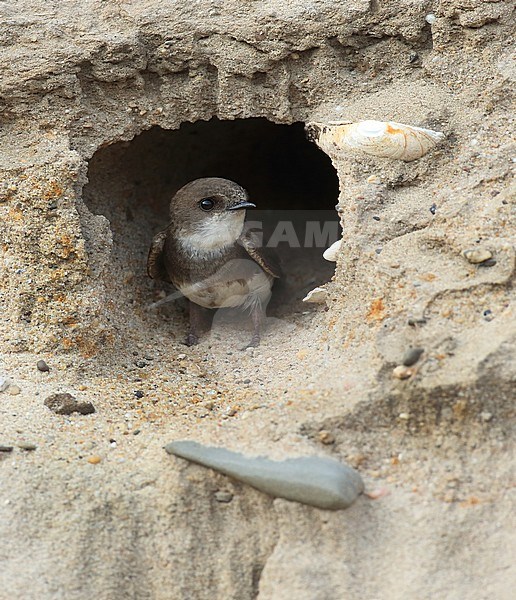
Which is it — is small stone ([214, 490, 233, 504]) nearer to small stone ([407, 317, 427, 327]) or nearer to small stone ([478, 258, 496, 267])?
small stone ([407, 317, 427, 327])

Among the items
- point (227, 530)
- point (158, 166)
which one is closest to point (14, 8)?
point (158, 166)

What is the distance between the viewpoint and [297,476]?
2910 millimetres

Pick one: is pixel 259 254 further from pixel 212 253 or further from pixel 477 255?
pixel 477 255

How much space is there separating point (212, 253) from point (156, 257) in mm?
361

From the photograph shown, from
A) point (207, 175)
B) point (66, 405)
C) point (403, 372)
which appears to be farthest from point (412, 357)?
point (207, 175)

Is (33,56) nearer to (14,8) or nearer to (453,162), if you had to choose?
(14,8)

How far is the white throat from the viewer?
5152 millimetres

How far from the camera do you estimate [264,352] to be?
434 centimetres

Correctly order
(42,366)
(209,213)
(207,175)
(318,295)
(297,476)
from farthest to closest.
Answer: (207,175) < (209,213) < (318,295) < (42,366) < (297,476)

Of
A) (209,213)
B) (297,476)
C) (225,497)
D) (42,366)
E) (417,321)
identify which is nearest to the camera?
(297,476)

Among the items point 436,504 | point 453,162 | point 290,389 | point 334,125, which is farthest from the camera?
point 334,125

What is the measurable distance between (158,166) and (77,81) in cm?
130

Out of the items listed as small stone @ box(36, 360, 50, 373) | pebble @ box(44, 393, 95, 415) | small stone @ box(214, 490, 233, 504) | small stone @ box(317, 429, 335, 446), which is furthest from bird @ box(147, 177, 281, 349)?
small stone @ box(214, 490, 233, 504)

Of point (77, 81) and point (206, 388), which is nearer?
point (206, 388)
